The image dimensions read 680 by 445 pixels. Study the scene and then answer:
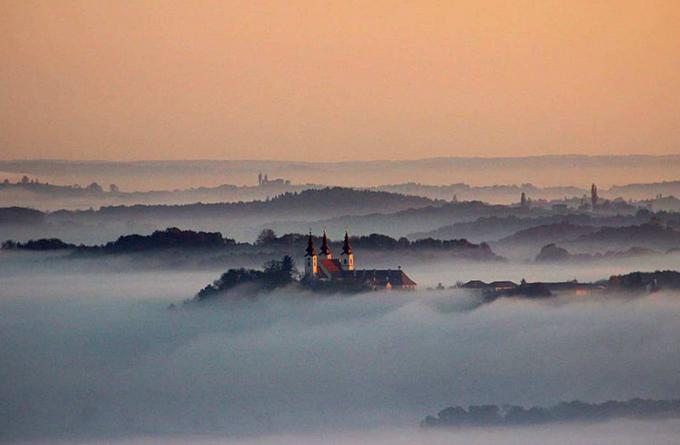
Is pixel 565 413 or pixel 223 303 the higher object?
pixel 223 303

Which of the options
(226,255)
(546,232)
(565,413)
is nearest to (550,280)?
(546,232)

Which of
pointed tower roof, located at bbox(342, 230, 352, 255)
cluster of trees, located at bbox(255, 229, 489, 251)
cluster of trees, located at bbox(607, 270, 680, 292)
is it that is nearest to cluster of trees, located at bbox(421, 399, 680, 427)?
cluster of trees, located at bbox(607, 270, 680, 292)

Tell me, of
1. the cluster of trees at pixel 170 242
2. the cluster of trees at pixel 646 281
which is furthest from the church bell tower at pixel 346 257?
the cluster of trees at pixel 646 281

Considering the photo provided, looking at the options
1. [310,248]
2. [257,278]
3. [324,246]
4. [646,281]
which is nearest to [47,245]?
[257,278]

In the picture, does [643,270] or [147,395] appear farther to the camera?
[147,395]

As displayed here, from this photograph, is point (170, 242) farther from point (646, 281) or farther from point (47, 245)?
point (646, 281)

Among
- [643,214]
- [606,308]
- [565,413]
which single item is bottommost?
[565,413]

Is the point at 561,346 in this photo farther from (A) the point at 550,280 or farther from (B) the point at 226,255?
(B) the point at 226,255
